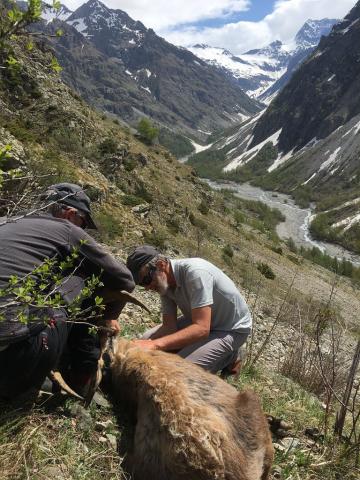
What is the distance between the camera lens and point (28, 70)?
24406 millimetres

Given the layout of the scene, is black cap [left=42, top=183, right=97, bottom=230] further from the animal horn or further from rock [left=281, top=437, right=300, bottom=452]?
rock [left=281, top=437, right=300, bottom=452]

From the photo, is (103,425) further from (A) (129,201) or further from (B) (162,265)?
(A) (129,201)

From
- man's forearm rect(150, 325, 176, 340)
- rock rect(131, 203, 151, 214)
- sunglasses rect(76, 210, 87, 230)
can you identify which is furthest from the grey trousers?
rock rect(131, 203, 151, 214)

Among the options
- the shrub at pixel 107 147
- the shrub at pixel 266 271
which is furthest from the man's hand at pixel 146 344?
the shrub at pixel 107 147

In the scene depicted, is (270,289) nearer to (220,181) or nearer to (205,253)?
(205,253)

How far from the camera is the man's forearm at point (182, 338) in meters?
3.97

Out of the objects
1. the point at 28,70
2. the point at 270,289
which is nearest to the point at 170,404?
the point at 270,289

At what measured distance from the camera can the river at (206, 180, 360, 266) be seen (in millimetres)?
65406

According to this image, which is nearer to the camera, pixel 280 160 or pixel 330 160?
pixel 330 160

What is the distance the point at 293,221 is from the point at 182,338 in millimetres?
83714

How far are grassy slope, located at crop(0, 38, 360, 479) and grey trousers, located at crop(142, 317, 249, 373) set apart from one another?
2.56 feet

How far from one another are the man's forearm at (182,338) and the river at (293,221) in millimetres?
35925

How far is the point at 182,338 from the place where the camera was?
4.01m

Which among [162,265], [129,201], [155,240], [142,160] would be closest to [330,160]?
[142,160]
